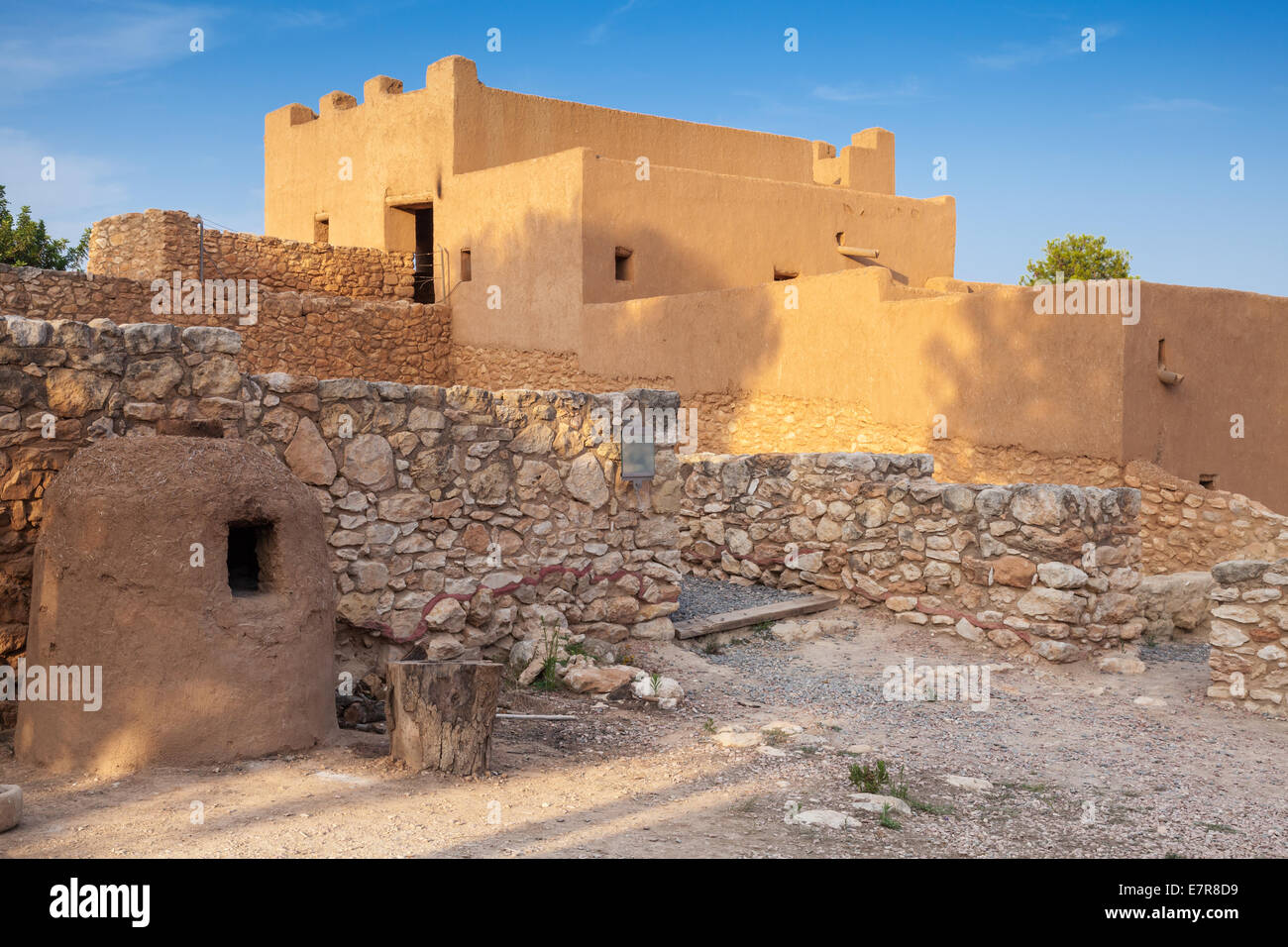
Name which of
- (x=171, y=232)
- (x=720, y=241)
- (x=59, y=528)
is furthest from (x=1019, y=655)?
(x=171, y=232)

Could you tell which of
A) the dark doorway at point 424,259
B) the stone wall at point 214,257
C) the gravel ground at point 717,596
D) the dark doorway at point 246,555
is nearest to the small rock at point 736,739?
the gravel ground at point 717,596

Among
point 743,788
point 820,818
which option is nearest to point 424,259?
point 743,788

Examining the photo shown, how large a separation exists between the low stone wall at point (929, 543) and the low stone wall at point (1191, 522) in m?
2.43

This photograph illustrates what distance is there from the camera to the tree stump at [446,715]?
15.3ft

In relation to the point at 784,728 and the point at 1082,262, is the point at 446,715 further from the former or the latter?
the point at 1082,262

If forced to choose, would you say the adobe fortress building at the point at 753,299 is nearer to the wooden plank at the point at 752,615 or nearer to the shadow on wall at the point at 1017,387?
the shadow on wall at the point at 1017,387

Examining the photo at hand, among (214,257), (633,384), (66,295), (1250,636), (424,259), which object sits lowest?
(1250,636)

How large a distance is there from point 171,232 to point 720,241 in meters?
8.11

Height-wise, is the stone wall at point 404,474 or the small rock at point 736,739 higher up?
the stone wall at point 404,474

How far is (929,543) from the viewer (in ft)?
26.3

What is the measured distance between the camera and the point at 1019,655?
24.6 ft

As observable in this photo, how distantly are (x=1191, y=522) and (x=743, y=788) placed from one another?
7.08 meters

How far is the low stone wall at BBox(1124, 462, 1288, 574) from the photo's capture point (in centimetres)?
980

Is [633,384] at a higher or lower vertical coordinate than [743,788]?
higher
